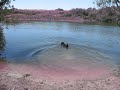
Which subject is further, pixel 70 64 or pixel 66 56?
pixel 66 56

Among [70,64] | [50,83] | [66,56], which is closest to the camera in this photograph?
[50,83]

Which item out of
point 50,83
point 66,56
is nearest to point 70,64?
point 66,56

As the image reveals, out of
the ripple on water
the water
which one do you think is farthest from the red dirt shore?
the water

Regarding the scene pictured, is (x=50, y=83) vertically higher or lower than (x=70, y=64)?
higher

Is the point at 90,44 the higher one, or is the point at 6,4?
the point at 6,4

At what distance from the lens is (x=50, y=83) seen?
14281 mm

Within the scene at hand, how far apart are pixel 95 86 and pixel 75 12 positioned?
55.4m

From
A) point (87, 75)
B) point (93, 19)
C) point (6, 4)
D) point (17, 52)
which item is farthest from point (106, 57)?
point (93, 19)

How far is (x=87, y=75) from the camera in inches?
664

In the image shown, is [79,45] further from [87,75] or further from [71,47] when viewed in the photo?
[87,75]

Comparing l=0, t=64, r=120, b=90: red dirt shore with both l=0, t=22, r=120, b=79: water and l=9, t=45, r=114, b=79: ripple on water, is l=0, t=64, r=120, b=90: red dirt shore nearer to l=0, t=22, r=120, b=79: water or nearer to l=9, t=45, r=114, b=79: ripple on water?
l=9, t=45, r=114, b=79: ripple on water

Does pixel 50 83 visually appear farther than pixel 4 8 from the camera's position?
No

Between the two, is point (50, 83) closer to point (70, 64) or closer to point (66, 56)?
point (70, 64)

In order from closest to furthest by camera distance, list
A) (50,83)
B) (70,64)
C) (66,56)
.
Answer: (50,83) → (70,64) → (66,56)
